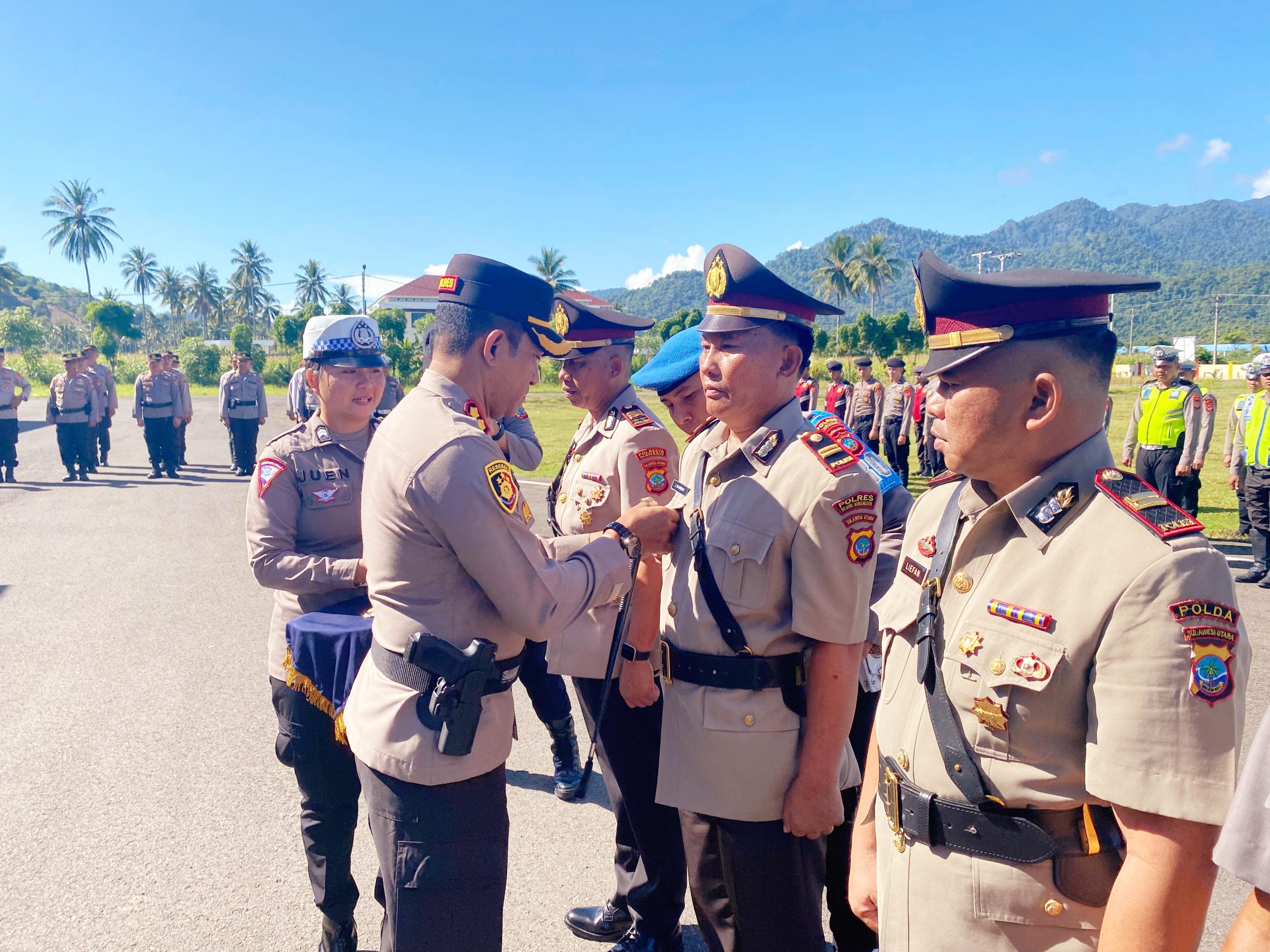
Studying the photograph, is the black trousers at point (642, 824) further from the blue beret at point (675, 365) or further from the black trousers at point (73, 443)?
the black trousers at point (73, 443)

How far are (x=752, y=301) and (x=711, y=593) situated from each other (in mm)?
857

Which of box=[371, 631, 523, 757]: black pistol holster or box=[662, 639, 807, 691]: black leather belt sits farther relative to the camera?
box=[662, 639, 807, 691]: black leather belt

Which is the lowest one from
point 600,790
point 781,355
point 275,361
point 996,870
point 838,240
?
point 600,790

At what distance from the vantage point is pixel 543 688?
4176mm

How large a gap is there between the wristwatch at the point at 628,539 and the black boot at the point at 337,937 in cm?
179

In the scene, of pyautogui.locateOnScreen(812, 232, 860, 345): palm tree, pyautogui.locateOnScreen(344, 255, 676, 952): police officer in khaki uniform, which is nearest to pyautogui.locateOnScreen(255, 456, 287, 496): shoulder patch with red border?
pyautogui.locateOnScreen(344, 255, 676, 952): police officer in khaki uniform

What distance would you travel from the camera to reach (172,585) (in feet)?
24.6

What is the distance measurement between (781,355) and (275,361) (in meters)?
60.9

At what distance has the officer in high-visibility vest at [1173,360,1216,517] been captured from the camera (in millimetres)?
8797

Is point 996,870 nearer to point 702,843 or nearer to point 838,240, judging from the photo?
point 702,843

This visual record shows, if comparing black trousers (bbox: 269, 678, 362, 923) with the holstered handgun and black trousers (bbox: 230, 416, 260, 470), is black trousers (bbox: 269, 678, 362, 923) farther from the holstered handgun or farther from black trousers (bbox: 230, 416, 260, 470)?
black trousers (bbox: 230, 416, 260, 470)

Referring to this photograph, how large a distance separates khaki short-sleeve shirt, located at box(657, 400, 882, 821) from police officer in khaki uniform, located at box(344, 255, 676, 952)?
0.30 m

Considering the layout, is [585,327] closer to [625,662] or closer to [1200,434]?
[625,662]

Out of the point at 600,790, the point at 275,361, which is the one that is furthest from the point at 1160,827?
the point at 275,361
